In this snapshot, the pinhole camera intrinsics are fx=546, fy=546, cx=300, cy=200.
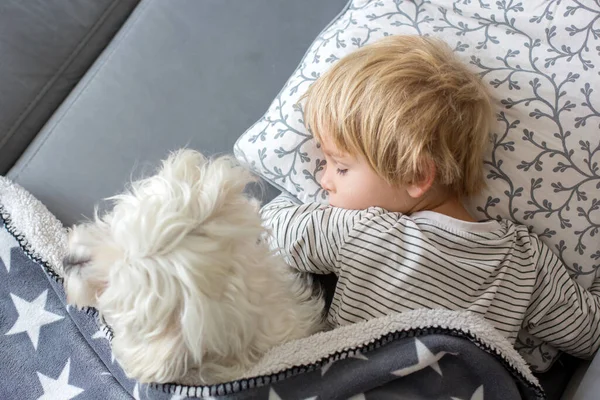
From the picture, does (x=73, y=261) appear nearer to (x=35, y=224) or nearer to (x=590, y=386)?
(x=35, y=224)

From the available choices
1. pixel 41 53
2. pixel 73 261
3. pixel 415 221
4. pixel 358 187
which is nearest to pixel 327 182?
pixel 358 187

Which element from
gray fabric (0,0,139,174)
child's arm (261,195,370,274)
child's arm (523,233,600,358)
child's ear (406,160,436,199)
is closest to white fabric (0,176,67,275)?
gray fabric (0,0,139,174)

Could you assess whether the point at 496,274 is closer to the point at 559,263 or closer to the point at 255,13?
the point at 559,263

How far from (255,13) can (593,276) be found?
3.10 feet

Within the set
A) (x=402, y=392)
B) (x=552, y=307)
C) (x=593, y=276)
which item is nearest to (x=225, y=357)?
(x=402, y=392)

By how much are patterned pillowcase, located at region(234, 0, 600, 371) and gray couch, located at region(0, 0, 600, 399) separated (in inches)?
5.7

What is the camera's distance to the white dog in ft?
2.11

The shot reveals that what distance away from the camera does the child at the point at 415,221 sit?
944 mm

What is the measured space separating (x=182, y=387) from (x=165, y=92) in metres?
0.75

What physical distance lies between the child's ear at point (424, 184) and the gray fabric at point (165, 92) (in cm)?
43

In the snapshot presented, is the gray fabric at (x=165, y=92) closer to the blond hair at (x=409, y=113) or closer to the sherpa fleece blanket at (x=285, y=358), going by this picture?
the sherpa fleece blanket at (x=285, y=358)

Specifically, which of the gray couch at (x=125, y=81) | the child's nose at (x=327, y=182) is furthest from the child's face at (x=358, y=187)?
the gray couch at (x=125, y=81)

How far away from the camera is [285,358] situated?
0.78 metres

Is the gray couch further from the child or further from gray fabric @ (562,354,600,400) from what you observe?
gray fabric @ (562,354,600,400)
